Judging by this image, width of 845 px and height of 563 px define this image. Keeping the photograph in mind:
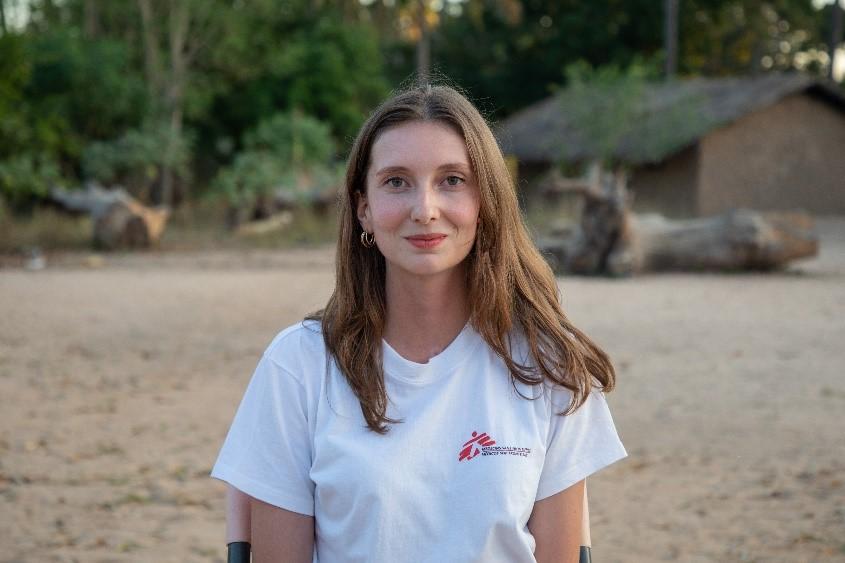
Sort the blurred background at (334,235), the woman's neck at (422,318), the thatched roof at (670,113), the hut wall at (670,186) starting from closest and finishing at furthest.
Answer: the woman's neck at (422,318), the blurred background at (334,235), the thatched roof at (670,113), the hut wall at (670,186)

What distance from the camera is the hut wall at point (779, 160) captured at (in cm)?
2261

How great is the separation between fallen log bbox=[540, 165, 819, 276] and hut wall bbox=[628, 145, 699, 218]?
8018mm

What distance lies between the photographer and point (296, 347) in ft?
6.97

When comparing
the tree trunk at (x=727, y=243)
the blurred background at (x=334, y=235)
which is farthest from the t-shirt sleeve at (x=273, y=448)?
the tree trunk at (x=727, y=243)

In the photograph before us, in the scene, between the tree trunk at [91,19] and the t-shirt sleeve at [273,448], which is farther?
the tree trunk at [91,19]

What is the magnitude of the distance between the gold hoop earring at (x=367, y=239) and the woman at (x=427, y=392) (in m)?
0.02

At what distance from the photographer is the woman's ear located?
2246 millimetres

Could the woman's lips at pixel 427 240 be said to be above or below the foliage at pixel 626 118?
below

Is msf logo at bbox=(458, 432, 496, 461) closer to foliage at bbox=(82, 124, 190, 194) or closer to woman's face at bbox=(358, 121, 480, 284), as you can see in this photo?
woman's face at bbox=(358, 121, 480, 284)

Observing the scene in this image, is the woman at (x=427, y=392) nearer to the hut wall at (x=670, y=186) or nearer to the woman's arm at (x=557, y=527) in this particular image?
the woman's arm at (x=557, y=527)

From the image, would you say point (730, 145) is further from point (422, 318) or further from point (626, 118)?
point (422, 318)

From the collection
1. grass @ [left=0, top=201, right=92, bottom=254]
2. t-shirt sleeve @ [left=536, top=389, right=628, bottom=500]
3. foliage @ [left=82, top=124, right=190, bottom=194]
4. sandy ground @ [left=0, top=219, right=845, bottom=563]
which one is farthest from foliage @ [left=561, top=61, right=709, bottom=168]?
t-shirt sleeve @ [left=536, top=389, right=628, bottom=500]

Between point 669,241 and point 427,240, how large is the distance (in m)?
12.1

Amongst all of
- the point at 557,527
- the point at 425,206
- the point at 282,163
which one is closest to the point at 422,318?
the point at 425,206
